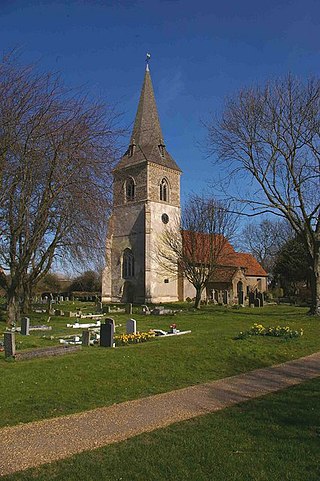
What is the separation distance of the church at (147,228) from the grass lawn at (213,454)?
122ft

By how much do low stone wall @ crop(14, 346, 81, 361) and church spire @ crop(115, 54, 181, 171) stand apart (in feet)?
125

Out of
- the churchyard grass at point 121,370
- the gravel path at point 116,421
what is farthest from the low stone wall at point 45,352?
the gravel path at point 116,421

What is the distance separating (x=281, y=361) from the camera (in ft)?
42.3

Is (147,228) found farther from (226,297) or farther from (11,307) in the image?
(11,307)

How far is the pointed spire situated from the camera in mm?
50000

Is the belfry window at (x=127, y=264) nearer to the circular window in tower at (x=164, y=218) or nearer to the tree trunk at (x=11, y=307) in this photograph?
the circular window in tower at (x=164, y=218)

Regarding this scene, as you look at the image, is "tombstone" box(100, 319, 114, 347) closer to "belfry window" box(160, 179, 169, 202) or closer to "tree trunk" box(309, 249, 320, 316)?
"tree trunk" box(309, 249, 320, 316)

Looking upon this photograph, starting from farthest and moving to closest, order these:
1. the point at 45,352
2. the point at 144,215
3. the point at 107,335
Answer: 1. the point at 144,215
2. the point at 107,335
3. the point at 45,352

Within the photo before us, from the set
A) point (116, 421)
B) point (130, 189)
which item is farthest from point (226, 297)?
point (116, 421)

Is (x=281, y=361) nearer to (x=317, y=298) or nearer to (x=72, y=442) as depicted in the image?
(x=72, y=442)

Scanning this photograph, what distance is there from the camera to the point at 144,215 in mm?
46938

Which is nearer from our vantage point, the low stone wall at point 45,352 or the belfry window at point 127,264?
the low stone wall at point 45,352

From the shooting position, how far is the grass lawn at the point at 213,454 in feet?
16.5

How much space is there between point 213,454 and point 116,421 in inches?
80.9
